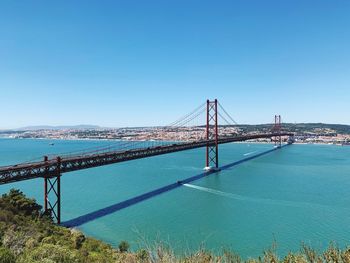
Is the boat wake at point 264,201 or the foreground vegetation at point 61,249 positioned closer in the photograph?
the foreground vegetation at point 61,249

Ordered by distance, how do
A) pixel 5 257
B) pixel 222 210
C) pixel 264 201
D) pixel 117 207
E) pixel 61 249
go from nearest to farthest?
pixel 5 257, pixel 61 249, pixel 222 210, pixel 117 207, pixel 264 201

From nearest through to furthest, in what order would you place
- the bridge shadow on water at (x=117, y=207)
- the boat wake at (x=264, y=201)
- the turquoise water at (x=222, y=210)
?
the turquoise water at (x=222, y=210) → the bridge shadow on water at (x=117, y=207) → the boat wake at (x=264, y=201)

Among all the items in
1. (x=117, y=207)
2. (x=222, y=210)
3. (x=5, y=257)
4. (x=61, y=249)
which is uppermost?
(x=5, y=257)

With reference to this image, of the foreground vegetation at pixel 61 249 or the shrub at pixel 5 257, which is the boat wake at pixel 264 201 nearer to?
the foreground vegetation at pixel 61 249

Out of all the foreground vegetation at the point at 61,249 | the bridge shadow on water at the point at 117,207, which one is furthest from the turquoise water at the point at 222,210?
the foreground vegetation at the point at 61,249

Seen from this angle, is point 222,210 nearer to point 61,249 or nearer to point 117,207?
point 117,207

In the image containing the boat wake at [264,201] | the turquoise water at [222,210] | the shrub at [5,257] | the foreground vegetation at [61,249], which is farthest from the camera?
the boat wake at [264,201]

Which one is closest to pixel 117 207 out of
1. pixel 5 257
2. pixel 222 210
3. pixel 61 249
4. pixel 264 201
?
pixel 222 210

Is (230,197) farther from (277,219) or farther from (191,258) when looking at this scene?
(191,258)

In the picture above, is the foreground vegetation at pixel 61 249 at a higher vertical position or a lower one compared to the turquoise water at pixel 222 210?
higher
